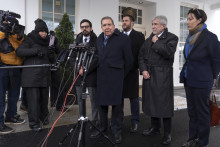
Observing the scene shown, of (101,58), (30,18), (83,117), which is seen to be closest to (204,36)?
(101,58)

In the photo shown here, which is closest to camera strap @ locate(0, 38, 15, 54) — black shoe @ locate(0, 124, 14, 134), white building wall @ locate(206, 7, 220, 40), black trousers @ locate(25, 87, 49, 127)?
black trousers @ locate(25, 87, 49, 127)

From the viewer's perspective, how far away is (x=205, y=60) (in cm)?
264

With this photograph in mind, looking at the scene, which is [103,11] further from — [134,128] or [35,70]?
[134,128]

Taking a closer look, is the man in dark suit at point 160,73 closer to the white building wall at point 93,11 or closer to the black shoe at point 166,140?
the black shoe at point 166,140

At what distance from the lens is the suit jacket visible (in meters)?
2.57

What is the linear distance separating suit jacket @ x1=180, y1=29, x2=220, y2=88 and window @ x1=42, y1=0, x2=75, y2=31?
4.57m

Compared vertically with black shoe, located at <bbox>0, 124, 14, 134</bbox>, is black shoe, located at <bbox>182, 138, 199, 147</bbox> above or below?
below

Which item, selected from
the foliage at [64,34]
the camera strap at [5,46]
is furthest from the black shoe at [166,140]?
the foliage at [64,34]

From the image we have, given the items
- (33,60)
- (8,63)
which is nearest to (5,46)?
(8,63)

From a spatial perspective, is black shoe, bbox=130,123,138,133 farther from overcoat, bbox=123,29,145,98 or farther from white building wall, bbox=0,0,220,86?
white building wall, bbox=0,0,220,86

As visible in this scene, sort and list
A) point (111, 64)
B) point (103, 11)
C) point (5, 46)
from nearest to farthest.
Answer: point (111, 64), point (5, 46), point (103, 11)

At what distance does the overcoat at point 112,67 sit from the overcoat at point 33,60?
40.7 inches

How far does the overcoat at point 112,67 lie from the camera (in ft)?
9.39

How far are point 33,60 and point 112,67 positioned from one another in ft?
4.50
